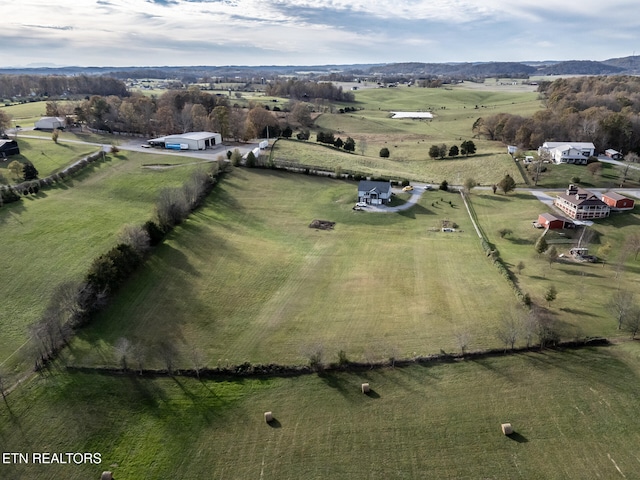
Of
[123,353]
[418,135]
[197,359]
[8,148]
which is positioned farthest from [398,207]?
[8,148]

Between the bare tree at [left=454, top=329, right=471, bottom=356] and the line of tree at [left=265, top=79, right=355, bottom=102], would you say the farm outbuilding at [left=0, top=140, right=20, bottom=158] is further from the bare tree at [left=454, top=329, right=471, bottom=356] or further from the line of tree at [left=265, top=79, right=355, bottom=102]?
the line of tree at [left=265, top=79, right=355, bottom=102]

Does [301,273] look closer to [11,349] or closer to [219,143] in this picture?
[11,349]

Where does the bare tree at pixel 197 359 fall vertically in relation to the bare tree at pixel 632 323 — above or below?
below

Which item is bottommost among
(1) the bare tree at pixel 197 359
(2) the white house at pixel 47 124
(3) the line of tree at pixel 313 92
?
(1) the bare tree at pixel 197 359

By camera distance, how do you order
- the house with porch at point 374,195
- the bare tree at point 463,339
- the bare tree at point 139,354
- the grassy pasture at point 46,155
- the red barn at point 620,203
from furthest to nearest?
the grassy pasture at point 46,155
the house with porch at point 374,195
the red barn at point 620,203
the bare tree at point 463,339
the bare tree at point 139,354

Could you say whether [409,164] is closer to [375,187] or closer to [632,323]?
[375,187]

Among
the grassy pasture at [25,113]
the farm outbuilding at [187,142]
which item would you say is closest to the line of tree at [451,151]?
the farm outbuilding at [187,142]

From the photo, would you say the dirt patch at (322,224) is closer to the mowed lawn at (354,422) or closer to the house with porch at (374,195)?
the house with porch at (374,195)

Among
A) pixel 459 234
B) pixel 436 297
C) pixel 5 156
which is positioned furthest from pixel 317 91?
pixel 436 297

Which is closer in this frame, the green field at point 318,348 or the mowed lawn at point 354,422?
the mowed lawn at point 354,422
